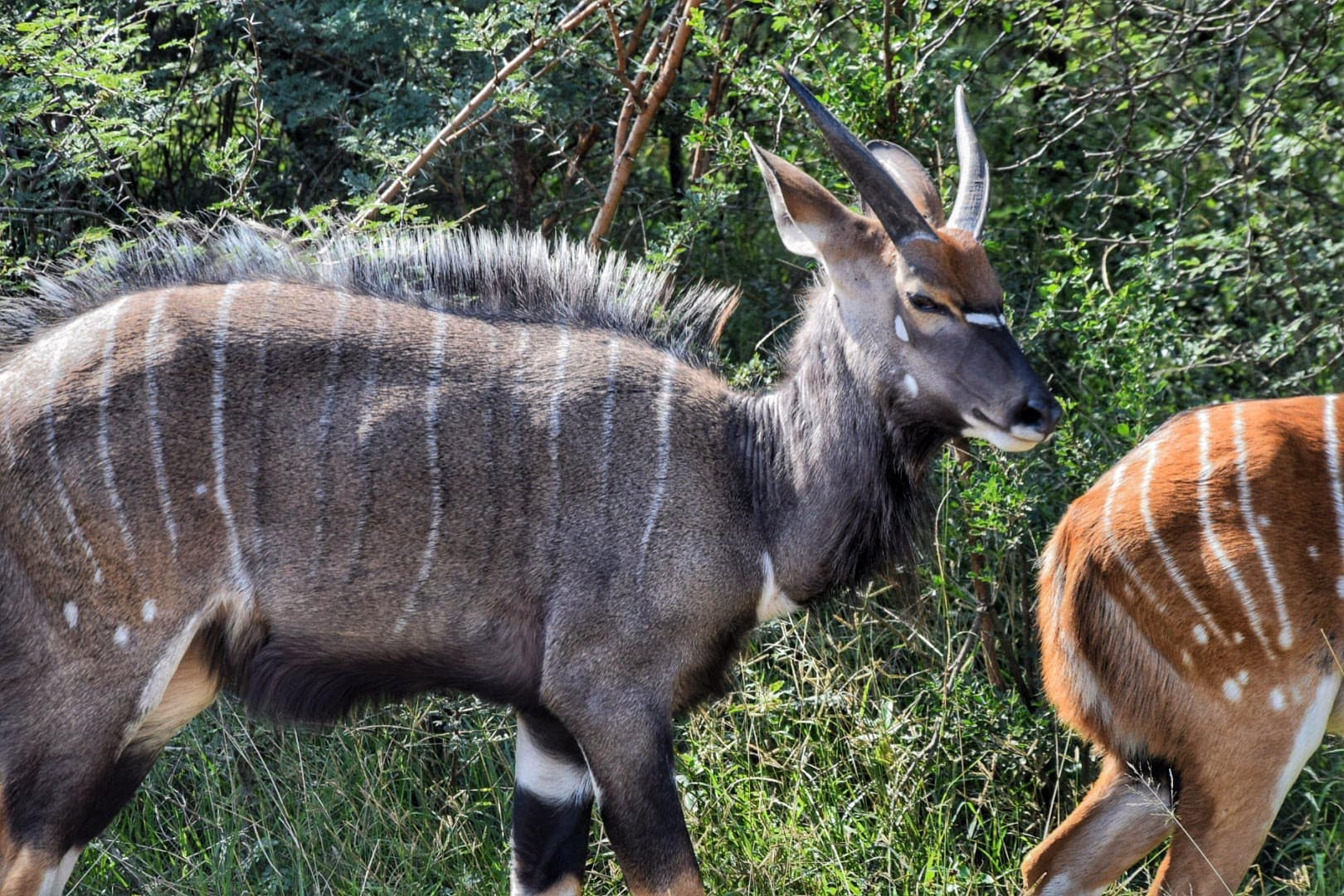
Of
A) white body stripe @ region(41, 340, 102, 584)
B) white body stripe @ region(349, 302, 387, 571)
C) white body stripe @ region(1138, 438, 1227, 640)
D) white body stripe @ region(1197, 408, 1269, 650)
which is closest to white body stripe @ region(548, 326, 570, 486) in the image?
white body stripe @ region(349, 302, 387, 571)

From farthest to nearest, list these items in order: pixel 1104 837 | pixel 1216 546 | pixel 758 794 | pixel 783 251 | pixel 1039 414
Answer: pixel 783 251, pixel 758 794, pixel 1104 837, pixel 1216 546, pixel 1039 414

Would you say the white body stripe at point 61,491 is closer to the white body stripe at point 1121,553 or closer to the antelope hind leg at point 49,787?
the antelope hind leg at point 49,787

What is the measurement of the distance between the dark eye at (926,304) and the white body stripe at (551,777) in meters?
1.26

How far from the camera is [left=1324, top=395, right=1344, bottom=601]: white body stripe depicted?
3.31m

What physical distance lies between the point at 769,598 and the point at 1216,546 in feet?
3.37

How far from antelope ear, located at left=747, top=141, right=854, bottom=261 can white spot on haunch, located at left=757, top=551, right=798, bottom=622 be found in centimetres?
65

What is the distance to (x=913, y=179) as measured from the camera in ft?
11.2

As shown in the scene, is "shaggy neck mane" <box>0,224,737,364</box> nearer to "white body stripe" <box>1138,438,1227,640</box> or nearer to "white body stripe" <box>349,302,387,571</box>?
"white body stripe" <box>349,302,387,571</box>

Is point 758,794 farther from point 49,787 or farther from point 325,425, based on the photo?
point 49,787

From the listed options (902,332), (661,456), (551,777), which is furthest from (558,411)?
(551,777)

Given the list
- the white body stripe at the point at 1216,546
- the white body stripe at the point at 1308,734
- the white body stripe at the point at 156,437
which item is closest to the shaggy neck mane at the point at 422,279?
the white body stripe at the point at 156,437

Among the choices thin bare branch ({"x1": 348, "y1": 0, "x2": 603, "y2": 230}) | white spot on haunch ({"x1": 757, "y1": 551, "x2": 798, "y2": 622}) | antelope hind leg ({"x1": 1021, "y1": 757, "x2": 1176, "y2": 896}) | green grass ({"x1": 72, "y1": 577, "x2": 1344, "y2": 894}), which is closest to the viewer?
white spot on haunch ({"x1": 757, "y1": 551, "x2": 798, "y2": 622})

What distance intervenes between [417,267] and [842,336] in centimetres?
94

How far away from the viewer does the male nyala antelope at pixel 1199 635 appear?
3.24 meters
